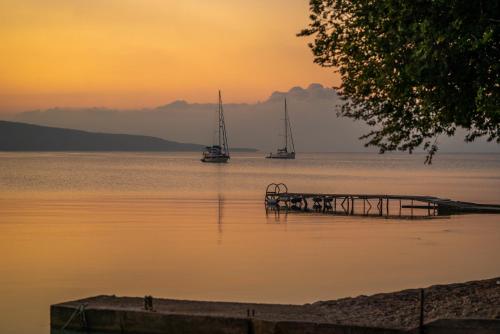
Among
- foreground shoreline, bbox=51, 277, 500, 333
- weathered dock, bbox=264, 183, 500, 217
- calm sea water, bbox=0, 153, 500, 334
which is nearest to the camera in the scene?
foreground shoreline, bbox=51, 277, 500, 333

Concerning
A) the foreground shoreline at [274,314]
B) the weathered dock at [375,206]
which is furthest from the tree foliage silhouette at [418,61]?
the weathered dock at [375,206]

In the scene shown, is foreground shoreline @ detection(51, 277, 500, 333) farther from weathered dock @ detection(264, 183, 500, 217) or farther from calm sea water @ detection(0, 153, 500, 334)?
weathered dock @ detection(264, 183, 500, 217)

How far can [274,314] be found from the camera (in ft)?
49.2

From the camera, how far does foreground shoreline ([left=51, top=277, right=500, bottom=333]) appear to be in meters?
14.1

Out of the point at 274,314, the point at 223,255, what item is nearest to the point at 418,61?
the point at 274,314

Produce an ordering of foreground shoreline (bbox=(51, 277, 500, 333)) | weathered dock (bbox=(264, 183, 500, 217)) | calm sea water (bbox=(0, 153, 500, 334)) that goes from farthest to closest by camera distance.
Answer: weathered dock (bbox=(264, 183, 500, 217))
calm sea water (bbox=(0, 153, 500, 334))
foreground shoreline (bbox=(51, 277, 500, 333))

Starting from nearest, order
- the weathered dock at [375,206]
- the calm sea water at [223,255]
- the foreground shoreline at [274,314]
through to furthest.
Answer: the foreground shoreline at [274,314] < the calm sea water at [223,255] < the weathered dock at [375,206]

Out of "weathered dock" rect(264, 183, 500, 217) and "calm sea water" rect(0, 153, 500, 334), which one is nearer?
"calm sea water" rect(0, 153, 500, 334)

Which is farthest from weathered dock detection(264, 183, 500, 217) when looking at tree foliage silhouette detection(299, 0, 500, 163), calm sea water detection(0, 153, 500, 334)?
tree foliage silhouette detection(299, 0, 500, 163)

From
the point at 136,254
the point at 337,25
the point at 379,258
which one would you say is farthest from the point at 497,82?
the point at 136,254

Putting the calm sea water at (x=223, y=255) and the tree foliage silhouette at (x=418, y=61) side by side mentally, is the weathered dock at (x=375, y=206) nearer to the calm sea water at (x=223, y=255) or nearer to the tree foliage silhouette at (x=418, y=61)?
the calm sea water at (x=223, y=255)

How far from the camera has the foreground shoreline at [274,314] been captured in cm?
1406

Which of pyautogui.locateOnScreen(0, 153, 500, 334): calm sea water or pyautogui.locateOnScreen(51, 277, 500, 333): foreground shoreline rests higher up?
pyautogui.locateOnScreen(51, 277, 500, 333): foreground shoreline

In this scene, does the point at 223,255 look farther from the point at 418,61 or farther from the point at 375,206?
the point at 375,206
